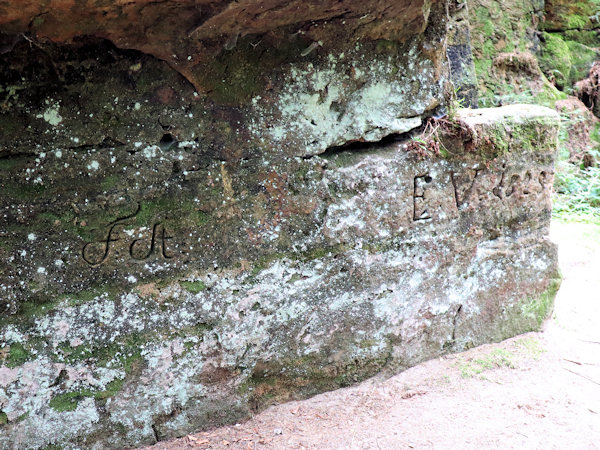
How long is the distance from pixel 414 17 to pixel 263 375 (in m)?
1.91

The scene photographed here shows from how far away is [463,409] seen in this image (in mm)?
2555

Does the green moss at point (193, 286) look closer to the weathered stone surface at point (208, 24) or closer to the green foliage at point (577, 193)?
the weathered stone surface at point (208, 24)

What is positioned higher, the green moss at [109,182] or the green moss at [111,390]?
the green moss at [109,182]

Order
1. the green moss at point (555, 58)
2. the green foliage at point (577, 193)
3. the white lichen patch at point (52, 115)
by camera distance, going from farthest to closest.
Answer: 1. the green moss at point (555, 58)
2. the green foliage at point (577, 193)
3. the white lichen patch at point (52, 115)

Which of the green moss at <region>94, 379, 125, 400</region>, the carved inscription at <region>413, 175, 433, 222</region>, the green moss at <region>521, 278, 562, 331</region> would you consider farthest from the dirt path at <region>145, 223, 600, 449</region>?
the carved inscription at <region>413, 175, 433, 222</region>

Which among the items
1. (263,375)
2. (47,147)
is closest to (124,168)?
(47,147)

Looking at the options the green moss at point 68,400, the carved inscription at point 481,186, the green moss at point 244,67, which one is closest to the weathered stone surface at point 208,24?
the green moss at point 244,67

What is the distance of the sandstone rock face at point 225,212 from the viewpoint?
2.13m

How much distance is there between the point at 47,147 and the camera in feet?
6.93

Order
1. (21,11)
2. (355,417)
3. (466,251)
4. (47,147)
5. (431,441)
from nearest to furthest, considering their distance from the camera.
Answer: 1. (21,11)
2. (47,147)
3. (431,441)
4. (355,417)
5. (466,251)

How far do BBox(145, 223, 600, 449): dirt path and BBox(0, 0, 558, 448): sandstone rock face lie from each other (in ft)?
0.32

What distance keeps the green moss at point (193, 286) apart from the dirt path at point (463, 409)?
0.68m

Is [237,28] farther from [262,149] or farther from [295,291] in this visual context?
[295,291]

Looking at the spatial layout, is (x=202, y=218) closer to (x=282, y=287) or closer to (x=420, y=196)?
(x=282, y=287)
